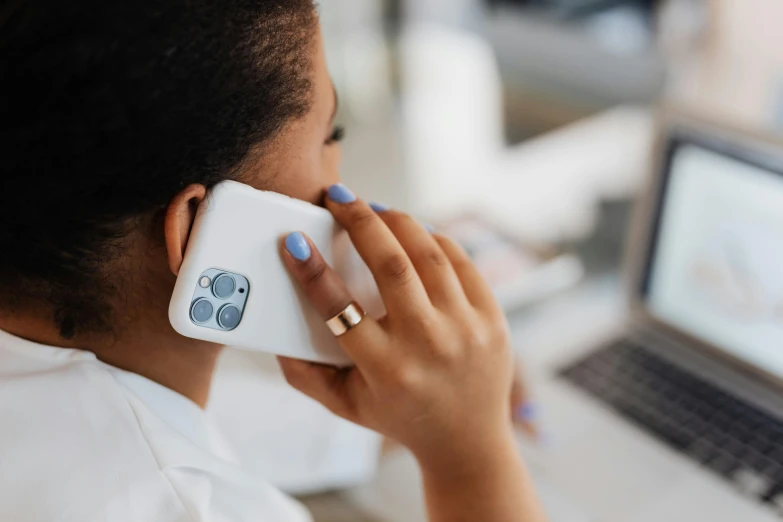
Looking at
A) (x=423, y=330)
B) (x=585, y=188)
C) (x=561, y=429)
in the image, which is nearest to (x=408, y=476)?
(x=561, y=429)

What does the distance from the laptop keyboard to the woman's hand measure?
280 millimetres

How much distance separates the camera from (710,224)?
81cm

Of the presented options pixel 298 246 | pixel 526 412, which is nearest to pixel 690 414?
pixel 526 412

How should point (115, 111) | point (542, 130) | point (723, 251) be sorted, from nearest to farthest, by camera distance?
point (115, 111), point (723, 251), point (542, 130)

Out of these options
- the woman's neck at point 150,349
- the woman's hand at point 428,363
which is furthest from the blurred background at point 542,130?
the woman's neck at point 150,349

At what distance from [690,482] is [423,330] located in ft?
1.31

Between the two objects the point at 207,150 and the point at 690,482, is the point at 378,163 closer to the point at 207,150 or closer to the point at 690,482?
the point at 690,482

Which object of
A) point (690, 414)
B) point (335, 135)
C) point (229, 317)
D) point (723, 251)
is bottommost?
point (690, 414)

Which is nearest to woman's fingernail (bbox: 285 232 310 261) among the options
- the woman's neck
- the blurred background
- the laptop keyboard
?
the woman's neck

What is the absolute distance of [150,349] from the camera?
21.0 inches

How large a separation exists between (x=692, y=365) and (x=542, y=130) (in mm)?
766

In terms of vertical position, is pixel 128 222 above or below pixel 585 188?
above

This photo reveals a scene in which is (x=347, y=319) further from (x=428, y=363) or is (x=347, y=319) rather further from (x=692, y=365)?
(x=692, y=365)

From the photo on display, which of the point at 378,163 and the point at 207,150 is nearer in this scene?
the point at 207,150
